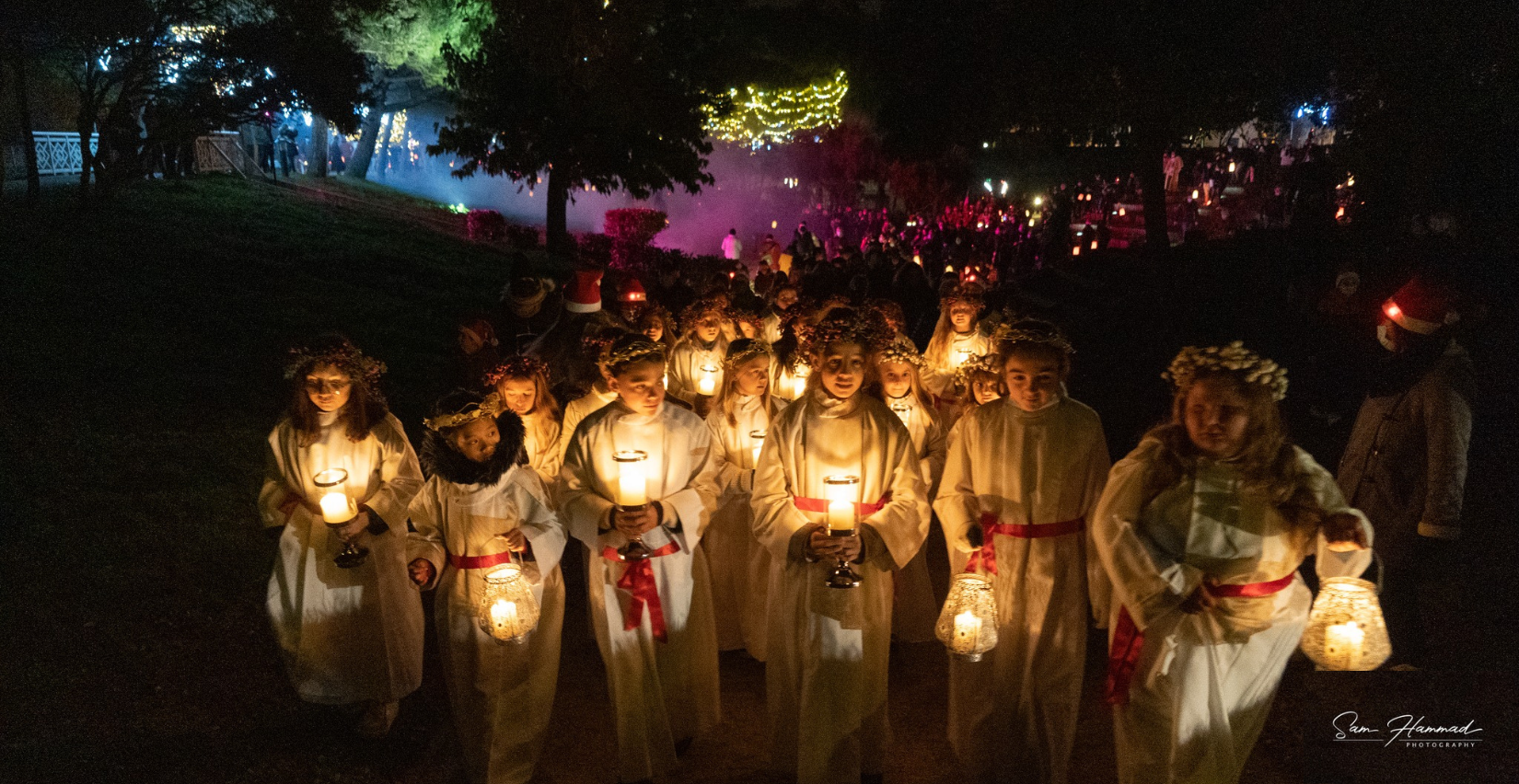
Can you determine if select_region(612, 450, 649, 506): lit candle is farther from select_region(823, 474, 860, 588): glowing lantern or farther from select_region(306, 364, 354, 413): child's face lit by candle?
select_region(306, 364, 354, 413): child's face lit by candle

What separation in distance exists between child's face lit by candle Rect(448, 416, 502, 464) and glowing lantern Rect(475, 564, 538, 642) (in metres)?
0.54

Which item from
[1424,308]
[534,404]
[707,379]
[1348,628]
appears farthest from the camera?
[707,379]

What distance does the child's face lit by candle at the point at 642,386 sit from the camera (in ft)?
14.2

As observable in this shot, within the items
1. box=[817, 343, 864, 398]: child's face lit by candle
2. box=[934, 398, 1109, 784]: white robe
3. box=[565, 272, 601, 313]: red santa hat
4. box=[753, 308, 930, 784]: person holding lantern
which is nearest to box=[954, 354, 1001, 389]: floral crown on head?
box=[934, 398, 1109, 784]: white robe

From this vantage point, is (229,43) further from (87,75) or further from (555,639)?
(555,639)

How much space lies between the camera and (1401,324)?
A: 4.98 metres

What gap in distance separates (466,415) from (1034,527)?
262cm

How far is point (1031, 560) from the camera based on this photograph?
171 inches

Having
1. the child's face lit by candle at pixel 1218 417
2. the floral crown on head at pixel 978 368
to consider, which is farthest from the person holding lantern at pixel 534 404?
the child's face lit by candle at pixel 1218 417

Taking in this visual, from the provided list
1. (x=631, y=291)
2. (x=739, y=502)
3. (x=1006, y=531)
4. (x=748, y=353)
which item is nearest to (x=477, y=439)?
(x=748, y=353)

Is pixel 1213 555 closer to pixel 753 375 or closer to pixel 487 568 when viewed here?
pixel 753 375

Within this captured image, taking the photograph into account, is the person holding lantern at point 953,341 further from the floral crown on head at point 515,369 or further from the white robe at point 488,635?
the white robe at point 488,635

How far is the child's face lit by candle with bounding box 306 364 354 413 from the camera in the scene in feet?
14.8

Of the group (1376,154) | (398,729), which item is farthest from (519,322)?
(1376,154)
